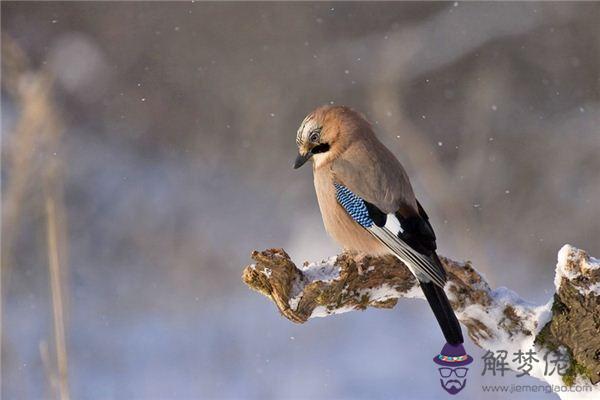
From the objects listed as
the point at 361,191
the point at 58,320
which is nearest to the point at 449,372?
the point at 361,191

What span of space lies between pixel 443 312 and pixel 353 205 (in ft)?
1.59

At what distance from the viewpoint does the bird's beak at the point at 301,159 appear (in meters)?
2.62

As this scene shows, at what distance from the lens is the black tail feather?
91.2 inches

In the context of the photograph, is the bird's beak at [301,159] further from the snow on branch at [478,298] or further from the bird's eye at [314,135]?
the snow on branch at [478,298]

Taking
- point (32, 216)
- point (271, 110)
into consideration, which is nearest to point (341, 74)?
point (271, 110)

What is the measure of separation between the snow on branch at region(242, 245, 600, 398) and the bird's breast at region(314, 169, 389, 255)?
0.05 m

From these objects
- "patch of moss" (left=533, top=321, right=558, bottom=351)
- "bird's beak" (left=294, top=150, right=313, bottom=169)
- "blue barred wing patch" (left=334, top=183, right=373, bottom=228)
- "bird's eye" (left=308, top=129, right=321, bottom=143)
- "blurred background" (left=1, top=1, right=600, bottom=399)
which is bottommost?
"patch of moss" (left=533, top=321, right=558, bottom=351)

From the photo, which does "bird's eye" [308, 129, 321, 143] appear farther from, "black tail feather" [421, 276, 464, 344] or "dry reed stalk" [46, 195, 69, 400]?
"dry reed stalk" [46, 195, 69, 400]

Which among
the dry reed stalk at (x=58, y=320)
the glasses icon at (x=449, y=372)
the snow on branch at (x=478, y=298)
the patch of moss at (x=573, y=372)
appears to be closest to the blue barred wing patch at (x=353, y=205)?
the snow on branch at (x=478, y=298)

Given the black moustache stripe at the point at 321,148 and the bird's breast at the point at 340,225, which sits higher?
the black moustache stripe at the point at 321,148

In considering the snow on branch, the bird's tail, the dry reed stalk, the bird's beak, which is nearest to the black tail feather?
the bird's tail

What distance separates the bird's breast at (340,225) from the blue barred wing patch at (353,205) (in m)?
0.02

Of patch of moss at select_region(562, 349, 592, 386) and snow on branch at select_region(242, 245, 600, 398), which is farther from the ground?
snow on branch at select_region(242, 245, 600, 398)

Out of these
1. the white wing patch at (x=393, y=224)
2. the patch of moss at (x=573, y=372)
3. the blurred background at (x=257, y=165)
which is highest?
the blurred background at (x=257, y=165)
